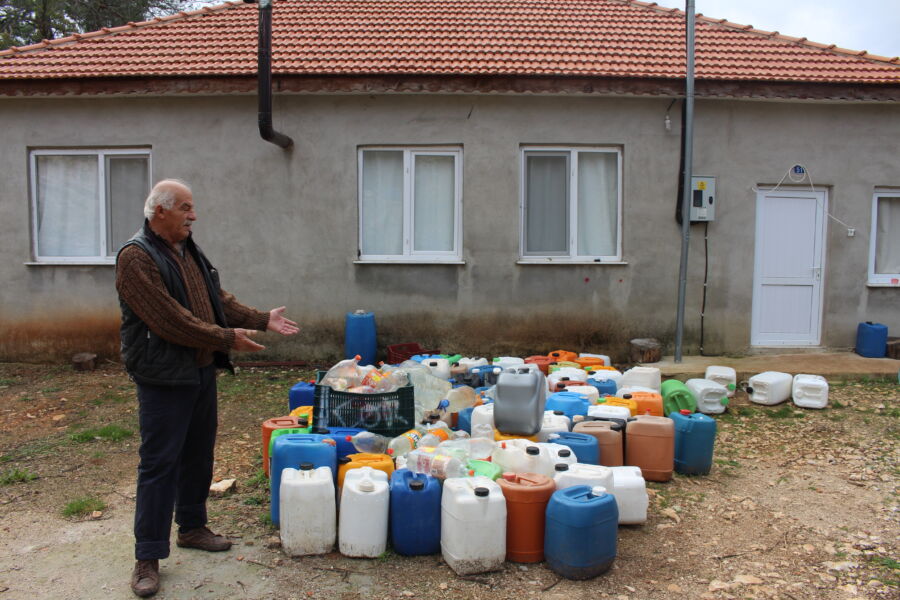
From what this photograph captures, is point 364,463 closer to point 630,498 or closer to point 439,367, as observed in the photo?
point 630,498

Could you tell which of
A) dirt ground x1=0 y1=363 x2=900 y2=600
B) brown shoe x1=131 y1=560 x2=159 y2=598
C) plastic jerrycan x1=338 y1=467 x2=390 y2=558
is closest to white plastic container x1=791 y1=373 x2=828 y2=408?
dirt ground x1=0 y1=363 x2=900 y2=600

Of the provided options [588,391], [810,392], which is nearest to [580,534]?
A: [588,391]

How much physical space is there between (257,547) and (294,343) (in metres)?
5.49

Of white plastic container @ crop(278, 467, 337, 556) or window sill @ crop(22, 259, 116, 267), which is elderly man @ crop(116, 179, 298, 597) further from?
window sill @ crop(22, 259, 116, 267)

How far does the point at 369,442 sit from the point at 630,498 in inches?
67.2

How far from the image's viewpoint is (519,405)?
15.5 feet

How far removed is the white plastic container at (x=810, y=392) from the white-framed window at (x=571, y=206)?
2926mm

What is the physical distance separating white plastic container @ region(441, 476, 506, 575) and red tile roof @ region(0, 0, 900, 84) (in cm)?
A: 637

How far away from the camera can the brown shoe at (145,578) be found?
3361mm

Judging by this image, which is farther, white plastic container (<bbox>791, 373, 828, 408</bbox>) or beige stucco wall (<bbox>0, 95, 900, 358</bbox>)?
beige stucco wall (<bbox>0, 95, 900, 358</bbox>)

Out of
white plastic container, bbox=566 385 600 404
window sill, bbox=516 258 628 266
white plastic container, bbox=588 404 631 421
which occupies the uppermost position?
window sill, bbox=516 258 628 266

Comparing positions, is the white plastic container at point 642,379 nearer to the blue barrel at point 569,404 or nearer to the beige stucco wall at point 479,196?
the blue barrel at point 569,404

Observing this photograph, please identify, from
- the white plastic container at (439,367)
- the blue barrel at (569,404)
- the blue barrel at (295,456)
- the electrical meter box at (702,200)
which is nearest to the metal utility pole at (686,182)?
the electrical meter box at (702,200)

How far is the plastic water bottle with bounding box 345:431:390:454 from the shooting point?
4422 mm
